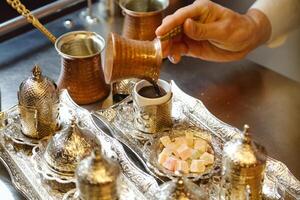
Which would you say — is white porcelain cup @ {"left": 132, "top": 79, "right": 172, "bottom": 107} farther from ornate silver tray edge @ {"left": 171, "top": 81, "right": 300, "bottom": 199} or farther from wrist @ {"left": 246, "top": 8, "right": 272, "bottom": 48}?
wrist @ {"left": 246, "top": 8, "right": 272, "bottom": 48}

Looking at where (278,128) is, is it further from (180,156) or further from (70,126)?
(70,126)

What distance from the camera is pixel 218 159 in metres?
0.96

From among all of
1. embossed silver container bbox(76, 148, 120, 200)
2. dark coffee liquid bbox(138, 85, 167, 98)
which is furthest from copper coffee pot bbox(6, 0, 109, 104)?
embossed silver container bbox(76, 148, 120, 200)

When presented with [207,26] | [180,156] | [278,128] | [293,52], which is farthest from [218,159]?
[293,52]

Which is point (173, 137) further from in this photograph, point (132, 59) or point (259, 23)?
point (259, 23)

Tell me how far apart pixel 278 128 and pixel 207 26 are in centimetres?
23

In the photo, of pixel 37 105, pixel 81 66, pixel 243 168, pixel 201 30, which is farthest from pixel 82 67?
pixel 243 168

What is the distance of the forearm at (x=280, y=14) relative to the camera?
4.19 feet

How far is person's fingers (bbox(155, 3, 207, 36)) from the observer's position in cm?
109

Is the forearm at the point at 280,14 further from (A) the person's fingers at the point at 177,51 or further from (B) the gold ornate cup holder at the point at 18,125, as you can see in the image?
(B) the gold ornate cup holder at the point at 18,125

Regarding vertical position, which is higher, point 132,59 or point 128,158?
point 132,59

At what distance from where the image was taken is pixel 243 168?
2.80 feet

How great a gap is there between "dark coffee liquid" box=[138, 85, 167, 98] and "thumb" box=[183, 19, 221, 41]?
14 centimetres

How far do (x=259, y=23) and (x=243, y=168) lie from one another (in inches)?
18.9
